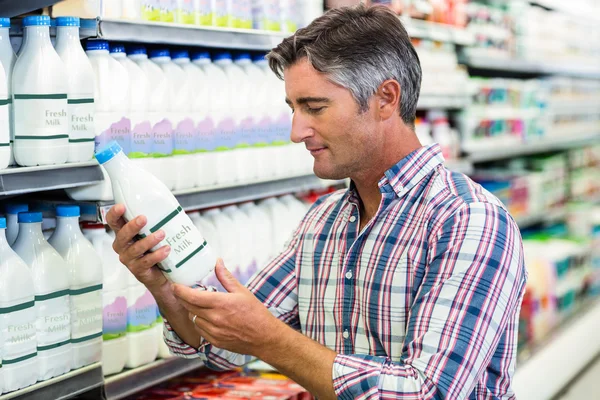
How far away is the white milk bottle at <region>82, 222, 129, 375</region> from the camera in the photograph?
1.96 meters

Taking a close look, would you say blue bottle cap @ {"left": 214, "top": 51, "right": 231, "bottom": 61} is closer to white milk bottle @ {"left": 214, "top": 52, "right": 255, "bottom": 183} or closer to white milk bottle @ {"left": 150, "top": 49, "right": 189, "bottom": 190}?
white milk bottle @ {"left": 214, "top": 52, "right": 255, "bottom": 183}

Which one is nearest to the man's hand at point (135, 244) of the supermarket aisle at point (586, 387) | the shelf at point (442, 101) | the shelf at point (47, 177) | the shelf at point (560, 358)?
the shelf at point (47, 177)

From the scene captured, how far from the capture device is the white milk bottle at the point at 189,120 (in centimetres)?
212

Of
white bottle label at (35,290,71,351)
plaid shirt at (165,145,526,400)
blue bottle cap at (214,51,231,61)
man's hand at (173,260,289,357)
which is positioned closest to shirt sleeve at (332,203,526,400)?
plaid shirt at (165,145,526,400)

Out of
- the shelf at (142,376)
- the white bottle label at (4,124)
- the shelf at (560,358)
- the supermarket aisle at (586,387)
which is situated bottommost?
the supermarket aisle at (586,387)

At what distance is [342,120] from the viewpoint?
1.63 m

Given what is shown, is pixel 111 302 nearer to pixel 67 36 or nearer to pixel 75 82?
pixel 75 82

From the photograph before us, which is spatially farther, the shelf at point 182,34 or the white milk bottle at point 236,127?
the white milk bottle at point 236,127

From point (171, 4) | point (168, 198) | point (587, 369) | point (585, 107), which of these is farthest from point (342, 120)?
point (585, 107)

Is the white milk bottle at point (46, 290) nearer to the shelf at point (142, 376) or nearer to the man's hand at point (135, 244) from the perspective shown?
the shelf at point (142, 376)

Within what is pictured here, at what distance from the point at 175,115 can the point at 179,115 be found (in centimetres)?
1

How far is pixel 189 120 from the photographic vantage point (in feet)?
7.07

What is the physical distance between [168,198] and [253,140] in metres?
0.98

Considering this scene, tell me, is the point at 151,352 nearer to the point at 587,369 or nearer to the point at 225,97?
the point at 225,97
